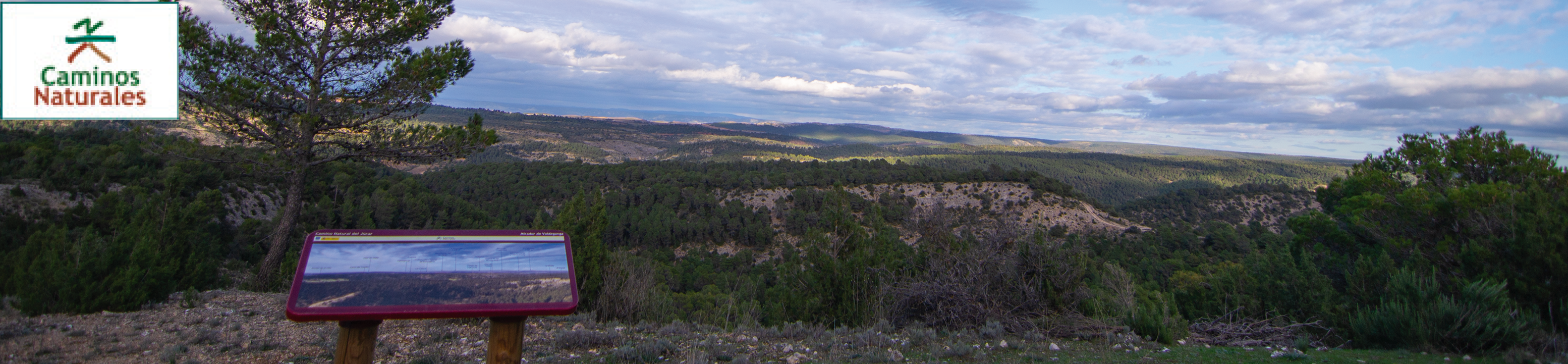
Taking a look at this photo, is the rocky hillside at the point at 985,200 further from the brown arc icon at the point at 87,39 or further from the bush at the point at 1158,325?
the brown arc icon at the point at 87,39

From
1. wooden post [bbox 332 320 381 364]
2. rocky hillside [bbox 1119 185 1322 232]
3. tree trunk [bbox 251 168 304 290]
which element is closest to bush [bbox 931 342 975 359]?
wooden post [bbox 332 320 381 364]

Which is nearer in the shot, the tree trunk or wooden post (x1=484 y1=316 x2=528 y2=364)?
wooden post (x1=484 y1=316 x2=528 y2=364)

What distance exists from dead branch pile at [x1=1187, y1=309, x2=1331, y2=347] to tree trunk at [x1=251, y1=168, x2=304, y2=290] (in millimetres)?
12565

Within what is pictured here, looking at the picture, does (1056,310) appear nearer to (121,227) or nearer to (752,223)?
(121,227)

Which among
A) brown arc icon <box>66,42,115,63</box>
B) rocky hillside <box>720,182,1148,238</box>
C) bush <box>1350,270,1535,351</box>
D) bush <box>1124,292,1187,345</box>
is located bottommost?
rocky hillside <box>720,182,1148,238</box>

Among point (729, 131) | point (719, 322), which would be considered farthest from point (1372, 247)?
point (729, 131)

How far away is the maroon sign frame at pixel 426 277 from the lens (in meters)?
2.72

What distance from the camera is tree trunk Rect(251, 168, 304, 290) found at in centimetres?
949

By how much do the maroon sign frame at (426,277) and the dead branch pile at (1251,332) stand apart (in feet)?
21.6

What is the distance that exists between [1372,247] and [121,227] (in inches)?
932

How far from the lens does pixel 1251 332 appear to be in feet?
21.5

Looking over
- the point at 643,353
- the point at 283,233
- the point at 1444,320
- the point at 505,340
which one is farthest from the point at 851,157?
the point at 505,340

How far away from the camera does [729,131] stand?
500ft

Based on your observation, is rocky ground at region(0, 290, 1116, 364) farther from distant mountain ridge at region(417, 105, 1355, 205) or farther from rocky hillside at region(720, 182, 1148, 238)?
distant mountain ridge at region(417, 105, 1355, 205)
